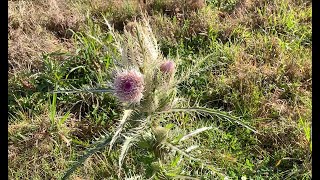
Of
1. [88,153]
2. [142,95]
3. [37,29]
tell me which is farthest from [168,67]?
[37,29]

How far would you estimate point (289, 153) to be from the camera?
2619 mm

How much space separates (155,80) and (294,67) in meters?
1.58

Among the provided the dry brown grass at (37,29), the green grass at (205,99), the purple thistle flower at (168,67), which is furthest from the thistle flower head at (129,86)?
the dry brown grass at (37,29)

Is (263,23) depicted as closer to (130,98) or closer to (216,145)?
(216,145)

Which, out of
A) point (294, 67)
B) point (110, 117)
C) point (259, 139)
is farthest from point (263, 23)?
point (110, 117)

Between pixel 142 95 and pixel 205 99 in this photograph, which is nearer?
pixel 142 95

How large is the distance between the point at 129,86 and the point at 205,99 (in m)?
1.30

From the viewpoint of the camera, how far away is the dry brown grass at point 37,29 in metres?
3.39

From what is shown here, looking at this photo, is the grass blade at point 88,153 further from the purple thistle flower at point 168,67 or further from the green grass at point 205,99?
the purple thistle flower at point 168,67

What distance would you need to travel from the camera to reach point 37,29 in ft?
12.0

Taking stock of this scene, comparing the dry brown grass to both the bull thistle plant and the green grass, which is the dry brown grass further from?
the bull thistle plant

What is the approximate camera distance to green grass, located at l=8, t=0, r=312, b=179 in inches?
102

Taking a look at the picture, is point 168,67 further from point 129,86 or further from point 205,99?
point 205,99

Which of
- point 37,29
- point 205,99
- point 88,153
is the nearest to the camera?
point 88,153
